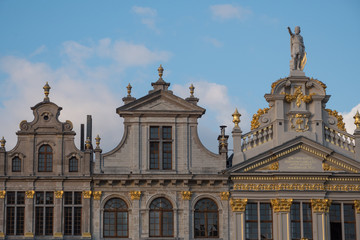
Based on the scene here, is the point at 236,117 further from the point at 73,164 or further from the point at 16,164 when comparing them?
the point at 16,164

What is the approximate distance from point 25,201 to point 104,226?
446cm

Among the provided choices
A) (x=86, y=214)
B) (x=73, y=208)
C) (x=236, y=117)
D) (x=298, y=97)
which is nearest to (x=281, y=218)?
(x=236, y=117)

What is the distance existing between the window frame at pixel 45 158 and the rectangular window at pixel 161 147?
548 cm

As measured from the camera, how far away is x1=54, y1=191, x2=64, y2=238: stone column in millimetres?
47844

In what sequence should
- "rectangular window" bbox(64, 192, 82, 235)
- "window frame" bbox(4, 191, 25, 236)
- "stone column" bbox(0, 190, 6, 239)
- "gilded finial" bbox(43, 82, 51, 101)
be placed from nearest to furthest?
"stone column" bbox(0, 190, 6, 239) → "window frame" bbox(4, 191, 25, 236) → "rectangular window" bbox(64, 192, 82, 235) → "gilded finial" bbox(43, 82, 51, 101)

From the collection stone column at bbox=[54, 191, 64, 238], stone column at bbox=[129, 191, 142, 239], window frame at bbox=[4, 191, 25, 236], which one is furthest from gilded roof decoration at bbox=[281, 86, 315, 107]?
window frame at bbox=[4, 191, 25, 236]

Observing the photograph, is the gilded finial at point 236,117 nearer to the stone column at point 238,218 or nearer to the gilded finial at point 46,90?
the stone column at point 238,218

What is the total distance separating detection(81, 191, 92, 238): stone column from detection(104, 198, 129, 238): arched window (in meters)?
0.95

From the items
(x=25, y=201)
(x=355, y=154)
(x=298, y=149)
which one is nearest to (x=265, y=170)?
(x=298, y=149)

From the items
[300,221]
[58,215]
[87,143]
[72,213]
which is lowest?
[300,221]

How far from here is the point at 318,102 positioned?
50.5 m

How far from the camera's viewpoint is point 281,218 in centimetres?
4856

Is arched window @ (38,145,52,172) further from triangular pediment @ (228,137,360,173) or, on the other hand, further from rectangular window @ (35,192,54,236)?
triangular pediment @ (228,137,360,173)

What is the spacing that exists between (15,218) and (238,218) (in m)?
12.0
